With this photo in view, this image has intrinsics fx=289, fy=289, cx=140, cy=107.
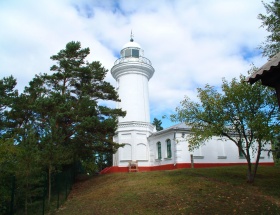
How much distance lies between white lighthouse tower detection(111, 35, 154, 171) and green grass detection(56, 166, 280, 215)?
10.6 meters

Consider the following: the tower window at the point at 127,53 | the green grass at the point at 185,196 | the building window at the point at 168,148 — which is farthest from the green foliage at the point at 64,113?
the tower window at the point at 127,53

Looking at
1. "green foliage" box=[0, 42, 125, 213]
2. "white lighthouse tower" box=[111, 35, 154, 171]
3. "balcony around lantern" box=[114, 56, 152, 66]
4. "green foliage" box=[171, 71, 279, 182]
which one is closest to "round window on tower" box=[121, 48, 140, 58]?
"white lighthouse tower" box=[111, 35, 154, 171]

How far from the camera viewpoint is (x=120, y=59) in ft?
115

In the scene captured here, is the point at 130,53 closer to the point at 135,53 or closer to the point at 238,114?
the point at 135,53

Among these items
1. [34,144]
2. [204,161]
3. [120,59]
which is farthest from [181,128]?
[34,144]

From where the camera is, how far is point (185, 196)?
14742mm

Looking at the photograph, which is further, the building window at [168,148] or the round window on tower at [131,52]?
the round window on tower at [131,52]

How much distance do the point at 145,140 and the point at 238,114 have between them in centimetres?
1586

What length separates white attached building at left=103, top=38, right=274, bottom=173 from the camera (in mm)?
29125

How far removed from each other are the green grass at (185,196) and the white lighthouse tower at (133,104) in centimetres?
1059

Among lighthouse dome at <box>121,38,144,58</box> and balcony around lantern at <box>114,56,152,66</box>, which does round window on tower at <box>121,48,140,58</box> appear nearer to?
lighthouse dome at <box>121,38,144,58</box>

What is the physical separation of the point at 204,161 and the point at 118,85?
13.1 meters

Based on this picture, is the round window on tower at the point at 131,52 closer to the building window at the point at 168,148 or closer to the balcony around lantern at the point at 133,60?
the balcony around lantern at the point at 133,60

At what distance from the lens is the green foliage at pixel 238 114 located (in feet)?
53.0
